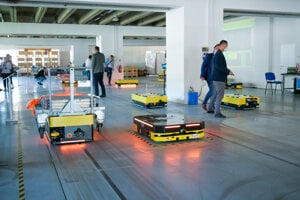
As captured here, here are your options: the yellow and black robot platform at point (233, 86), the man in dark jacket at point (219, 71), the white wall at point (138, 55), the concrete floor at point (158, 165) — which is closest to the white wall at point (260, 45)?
the yellow and black robot platform at point (233, 86)

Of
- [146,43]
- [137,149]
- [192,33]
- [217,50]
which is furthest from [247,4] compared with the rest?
[146,43]

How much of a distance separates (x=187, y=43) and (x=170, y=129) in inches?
208

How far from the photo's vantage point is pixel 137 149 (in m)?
5.12

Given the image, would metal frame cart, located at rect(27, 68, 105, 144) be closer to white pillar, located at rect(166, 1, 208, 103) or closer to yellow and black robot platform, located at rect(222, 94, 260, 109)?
yellow and black robot platform, located at rect(222, 94, 260, 109)

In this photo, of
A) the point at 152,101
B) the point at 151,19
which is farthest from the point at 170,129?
the point at 151,19

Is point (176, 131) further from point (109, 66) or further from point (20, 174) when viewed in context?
point (109, 66)

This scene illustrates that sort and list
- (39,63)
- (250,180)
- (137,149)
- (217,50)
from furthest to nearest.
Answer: (39,63)
(217,50)
(137,149)
(250,180)

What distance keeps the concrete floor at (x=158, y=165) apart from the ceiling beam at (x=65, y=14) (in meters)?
10.3

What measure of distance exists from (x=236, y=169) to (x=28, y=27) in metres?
16.9

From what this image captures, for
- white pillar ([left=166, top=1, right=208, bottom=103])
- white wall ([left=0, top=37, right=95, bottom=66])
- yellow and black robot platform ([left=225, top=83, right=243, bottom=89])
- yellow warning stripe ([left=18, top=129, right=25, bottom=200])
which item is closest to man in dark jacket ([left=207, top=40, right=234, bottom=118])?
white pillar ([left=166, top=1, right=208, bottom=103])

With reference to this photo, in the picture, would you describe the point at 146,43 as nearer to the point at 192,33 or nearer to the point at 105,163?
the point at 192,33

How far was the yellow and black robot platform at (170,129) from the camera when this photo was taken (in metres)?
5.43

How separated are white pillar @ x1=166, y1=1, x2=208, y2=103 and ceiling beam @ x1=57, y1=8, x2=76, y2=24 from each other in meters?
7.04

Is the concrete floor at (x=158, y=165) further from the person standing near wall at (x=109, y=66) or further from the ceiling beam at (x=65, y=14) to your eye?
the person standing near wall at (x=109, y=66)
